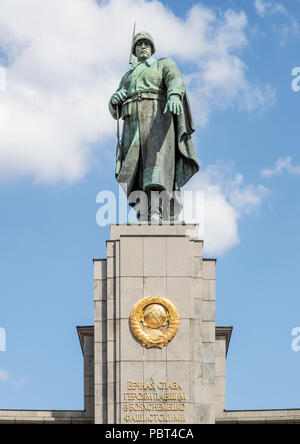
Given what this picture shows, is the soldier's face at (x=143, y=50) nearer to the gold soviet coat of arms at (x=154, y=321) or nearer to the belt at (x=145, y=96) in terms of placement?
the belt at (x=145, y=96)

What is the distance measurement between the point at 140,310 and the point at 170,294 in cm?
89

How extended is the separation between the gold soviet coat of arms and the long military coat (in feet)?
11.8

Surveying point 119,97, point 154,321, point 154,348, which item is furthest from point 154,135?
point 154,348

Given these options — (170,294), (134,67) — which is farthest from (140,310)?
(134,67)

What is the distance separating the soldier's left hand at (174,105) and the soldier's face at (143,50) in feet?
7.41

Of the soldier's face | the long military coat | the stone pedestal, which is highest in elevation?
the soldier's face

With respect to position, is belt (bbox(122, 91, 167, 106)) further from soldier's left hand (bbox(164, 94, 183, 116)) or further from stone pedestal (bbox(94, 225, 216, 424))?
stone pedestal (bbox(94, 225, 216, 424))

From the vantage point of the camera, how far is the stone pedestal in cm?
3023

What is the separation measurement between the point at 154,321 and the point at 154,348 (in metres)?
0.69

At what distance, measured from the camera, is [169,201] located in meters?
32.8

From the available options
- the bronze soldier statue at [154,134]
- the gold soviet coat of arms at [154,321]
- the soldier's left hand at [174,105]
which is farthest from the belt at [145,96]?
the gold soviet coat of arms at [154,321]

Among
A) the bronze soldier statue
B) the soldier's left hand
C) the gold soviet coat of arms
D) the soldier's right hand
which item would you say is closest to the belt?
the bronze soldier statue

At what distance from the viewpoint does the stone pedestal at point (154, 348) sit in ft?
99.2
